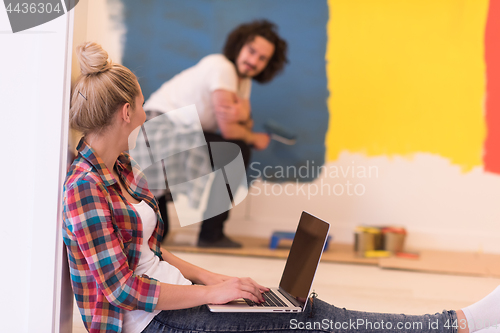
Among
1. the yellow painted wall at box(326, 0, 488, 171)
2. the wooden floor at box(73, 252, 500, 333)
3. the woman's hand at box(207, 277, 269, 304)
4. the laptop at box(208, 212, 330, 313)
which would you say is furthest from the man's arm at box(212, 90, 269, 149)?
the woman's hand at box(207, 277, 269, 304)

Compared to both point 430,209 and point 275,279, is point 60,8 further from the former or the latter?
point 430,209

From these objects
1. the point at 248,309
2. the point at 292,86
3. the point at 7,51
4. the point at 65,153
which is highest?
the point at 292,86

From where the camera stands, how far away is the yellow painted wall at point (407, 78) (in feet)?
9.51

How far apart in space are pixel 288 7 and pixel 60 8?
7.63 ft

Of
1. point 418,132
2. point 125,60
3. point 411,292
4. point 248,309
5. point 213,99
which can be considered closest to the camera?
point 248,309

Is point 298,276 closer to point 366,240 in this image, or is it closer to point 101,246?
point 101,246

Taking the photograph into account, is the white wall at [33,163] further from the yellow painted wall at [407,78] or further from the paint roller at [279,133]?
the yellow painted wall at [407,78]

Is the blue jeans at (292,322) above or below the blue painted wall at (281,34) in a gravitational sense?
below

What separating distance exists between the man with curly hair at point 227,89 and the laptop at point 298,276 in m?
1.50

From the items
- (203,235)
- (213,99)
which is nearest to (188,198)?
(203,235)

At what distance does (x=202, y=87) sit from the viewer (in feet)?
8.19

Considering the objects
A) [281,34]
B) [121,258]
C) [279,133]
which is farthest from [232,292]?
[281,34]

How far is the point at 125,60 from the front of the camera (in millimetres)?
3193

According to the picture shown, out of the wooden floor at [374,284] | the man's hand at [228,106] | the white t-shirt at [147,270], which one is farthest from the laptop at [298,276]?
the man's hand at [228,106]
